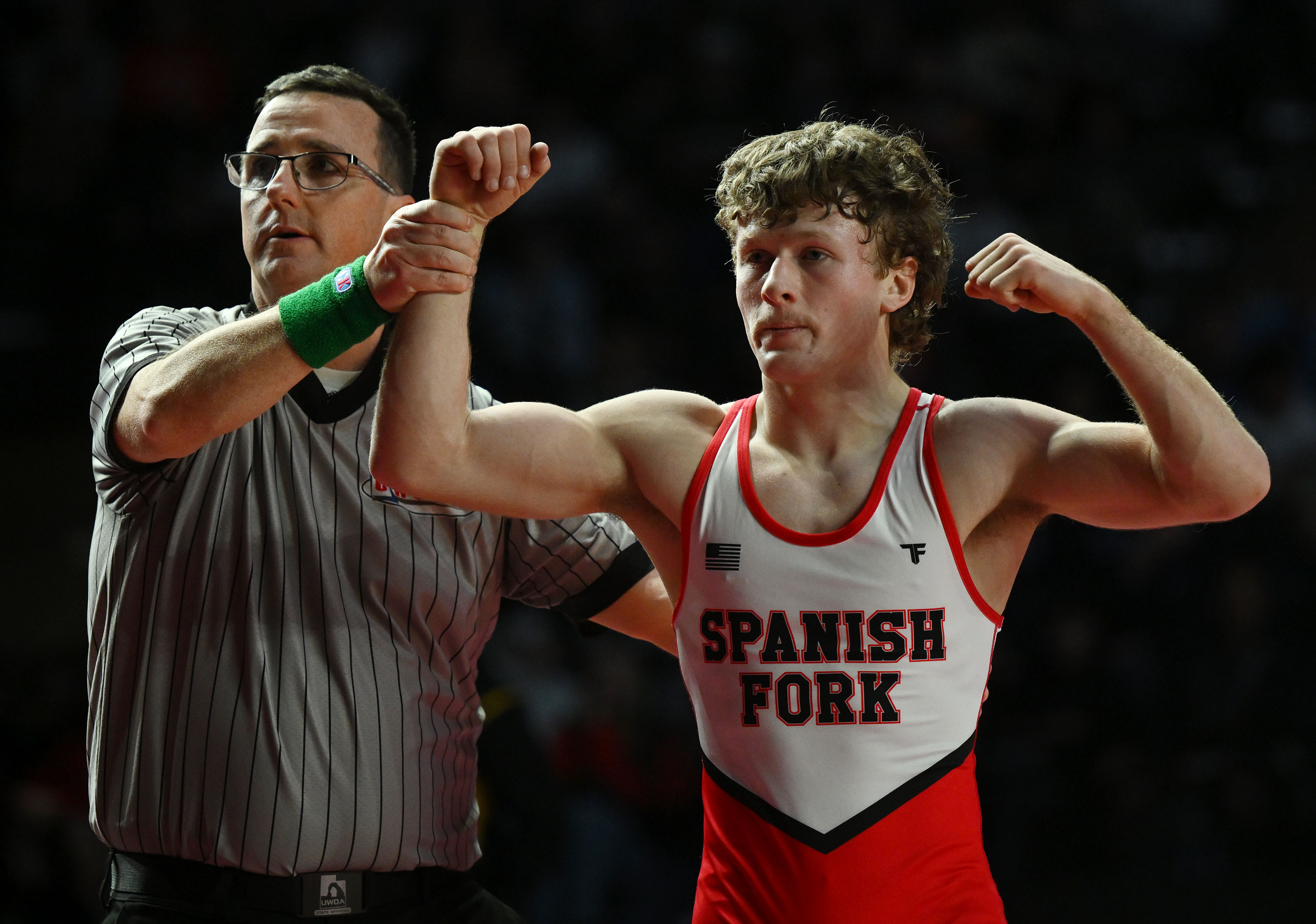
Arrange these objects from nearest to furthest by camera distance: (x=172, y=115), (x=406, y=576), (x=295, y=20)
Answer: (x=406, y=576) < (x=172, y=115) < (x=295, y=20)

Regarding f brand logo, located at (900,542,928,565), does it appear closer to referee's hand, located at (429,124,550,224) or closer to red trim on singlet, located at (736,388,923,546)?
red trim on singlet, located at (736,388,923,546)

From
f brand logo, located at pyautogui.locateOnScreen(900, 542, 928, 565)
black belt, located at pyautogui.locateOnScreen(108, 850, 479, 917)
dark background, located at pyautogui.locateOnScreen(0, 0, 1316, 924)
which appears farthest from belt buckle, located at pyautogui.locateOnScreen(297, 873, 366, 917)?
dark background, located at pyautogui.locateOnScreen(0, 0, 1316, 924)

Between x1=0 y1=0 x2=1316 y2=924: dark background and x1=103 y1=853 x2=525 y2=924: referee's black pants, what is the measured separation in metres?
1.49

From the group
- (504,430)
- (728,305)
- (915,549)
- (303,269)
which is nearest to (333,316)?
(504,430)

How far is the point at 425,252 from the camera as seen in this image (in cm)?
188

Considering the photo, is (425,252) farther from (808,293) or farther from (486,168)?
(808,293)

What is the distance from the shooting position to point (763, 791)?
78.7 inches

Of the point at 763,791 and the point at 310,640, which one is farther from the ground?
the point at 310,640

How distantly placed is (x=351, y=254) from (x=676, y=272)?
4.16 meters

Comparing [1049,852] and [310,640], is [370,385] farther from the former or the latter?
[1049,852]

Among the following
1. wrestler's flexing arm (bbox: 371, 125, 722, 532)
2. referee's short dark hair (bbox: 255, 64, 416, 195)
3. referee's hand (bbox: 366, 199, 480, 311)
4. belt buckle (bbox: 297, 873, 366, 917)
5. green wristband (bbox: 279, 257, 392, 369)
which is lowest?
belt buckle (bbox: 297, 873, 366, 917)

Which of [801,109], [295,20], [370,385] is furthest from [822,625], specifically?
[295,20]

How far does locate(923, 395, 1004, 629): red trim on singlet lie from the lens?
201cm

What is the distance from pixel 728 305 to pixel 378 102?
150 inches
